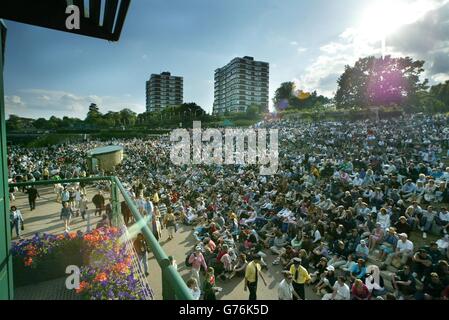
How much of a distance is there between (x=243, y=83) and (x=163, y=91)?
46949 mm

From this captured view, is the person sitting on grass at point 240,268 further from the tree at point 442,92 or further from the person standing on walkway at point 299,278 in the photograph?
the tree at point 442,92

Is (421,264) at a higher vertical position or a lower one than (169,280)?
lower

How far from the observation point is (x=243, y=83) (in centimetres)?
12225

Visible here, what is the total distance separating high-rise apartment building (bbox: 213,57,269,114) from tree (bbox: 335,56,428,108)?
186 ft

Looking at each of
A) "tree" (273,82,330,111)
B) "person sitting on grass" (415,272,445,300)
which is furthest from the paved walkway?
"tree" (273,82,330,111)

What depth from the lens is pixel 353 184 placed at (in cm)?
1412

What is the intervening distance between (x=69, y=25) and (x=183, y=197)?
15.7m

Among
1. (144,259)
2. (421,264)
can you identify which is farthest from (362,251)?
(144,259)

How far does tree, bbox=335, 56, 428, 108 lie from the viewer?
191ft

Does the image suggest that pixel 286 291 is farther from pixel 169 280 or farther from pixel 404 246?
pixel 169 280

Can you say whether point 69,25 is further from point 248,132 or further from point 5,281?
point 248,132

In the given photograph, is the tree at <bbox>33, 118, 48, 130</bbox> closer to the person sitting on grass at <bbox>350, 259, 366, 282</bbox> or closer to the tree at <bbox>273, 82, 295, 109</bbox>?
the tree at <bbox>273, 82, 295, 109</bbox>
